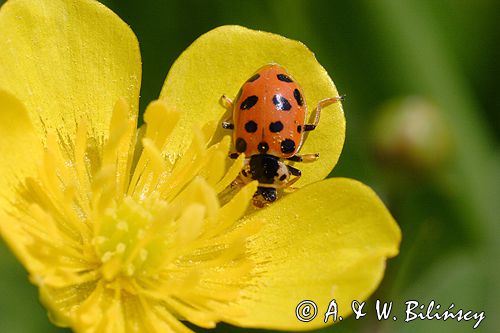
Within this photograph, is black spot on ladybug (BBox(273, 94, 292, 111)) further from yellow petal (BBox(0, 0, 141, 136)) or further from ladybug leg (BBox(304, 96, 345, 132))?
yellow petal (BBox(0, 0, 141, 136))

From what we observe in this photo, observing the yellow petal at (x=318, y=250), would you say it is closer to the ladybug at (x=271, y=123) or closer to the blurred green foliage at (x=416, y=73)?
the ladybug at (x=271, y=123)

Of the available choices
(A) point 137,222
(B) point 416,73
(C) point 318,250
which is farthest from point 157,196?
(B) point 416,73

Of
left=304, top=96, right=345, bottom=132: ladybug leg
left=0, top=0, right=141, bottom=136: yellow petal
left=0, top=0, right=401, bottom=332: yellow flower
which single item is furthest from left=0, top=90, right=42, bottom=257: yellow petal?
left=304, top=96, right=345, bottom=132: ladybug leg

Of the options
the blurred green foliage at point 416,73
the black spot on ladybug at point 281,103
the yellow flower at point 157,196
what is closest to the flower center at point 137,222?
the yellow flower at point 157,196

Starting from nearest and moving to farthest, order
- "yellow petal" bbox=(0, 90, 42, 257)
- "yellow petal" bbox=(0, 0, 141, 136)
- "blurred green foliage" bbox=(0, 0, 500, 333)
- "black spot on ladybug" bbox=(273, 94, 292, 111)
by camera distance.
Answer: "yellow petal" bbox=(0, 90, 42, 257) → "yellow petal" bbox=(0, 0, 141, 136) → "black spot on ladybug" bbox=(273, 94, 292, 111) → "blurred green foliage" bbox=(0, 0, 500, 333)

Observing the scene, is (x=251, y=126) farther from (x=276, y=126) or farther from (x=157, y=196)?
(x=157, y=196)

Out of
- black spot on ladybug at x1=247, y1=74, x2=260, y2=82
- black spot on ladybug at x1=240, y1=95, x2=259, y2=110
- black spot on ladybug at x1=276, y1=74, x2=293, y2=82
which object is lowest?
black spot on ladybug at x1=240, y1=95, x2=259, y2=110
